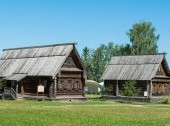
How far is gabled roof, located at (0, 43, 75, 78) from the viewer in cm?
5350

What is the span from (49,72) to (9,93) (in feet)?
20.1

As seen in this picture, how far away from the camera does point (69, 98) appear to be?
180ft

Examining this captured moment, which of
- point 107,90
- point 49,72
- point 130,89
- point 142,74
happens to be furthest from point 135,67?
point 49,72

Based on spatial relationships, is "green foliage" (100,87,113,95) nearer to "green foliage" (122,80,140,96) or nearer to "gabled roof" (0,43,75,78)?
"green foliage" (122,80,140,96)

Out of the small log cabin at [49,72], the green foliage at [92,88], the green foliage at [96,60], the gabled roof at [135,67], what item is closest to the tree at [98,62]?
the green foliage at [96,60]

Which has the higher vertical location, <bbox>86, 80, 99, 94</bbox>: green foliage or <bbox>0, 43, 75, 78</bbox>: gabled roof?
<bbox>0, 43, 75, 78</bbox>: gabled roof

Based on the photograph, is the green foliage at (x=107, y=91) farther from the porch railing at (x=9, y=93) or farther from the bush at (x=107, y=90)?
the porch railing at (x=9, y=93)

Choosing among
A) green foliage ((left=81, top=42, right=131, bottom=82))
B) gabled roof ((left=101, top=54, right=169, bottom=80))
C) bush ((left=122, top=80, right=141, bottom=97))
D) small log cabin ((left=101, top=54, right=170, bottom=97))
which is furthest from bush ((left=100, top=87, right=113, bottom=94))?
green foliage ((left=81, top=42, right=131, bottom=82))

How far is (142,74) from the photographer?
202 feet

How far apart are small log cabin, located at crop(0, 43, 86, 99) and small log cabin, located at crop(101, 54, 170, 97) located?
8694mm

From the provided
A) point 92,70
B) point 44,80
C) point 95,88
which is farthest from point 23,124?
point 92,70

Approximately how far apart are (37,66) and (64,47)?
4279mm

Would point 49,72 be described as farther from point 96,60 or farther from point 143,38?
point 96,60

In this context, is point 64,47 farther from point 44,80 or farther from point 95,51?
point 95,51
